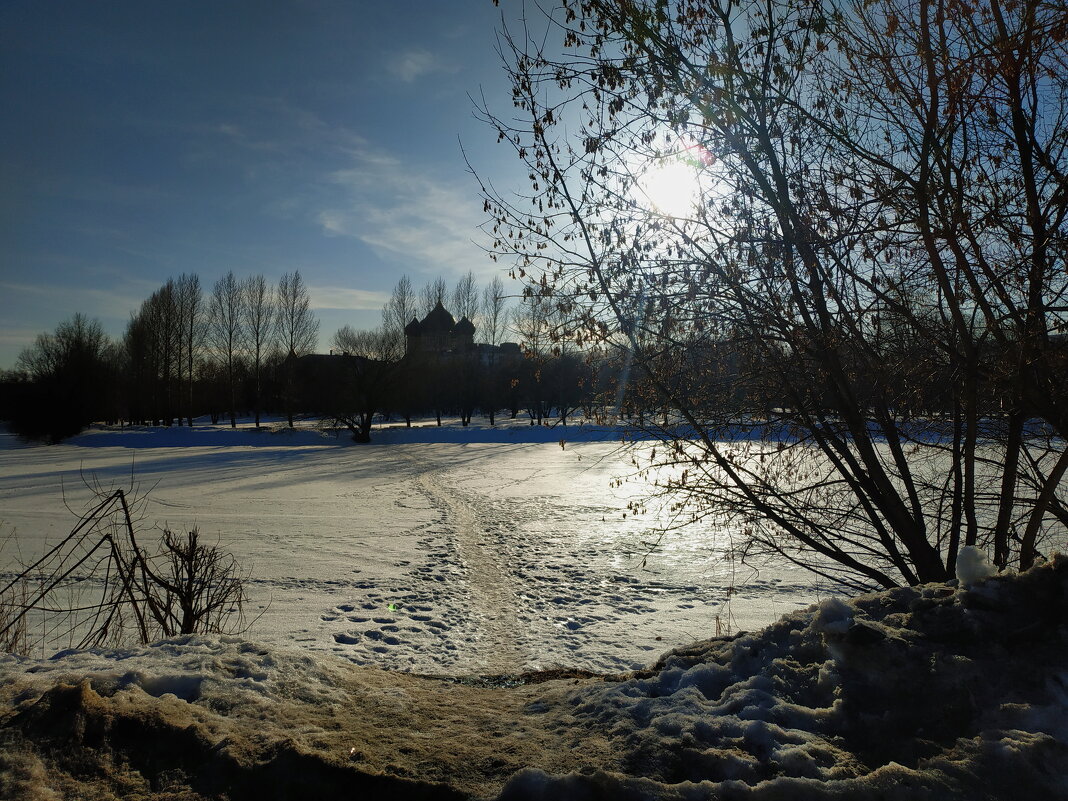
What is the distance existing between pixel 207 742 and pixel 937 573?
12.6ft

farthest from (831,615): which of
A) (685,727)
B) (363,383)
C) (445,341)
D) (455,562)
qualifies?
(445,341)

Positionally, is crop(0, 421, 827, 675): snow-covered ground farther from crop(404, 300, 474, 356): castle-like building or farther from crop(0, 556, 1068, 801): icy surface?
crop(404, 300, 474, 356): castle-like building

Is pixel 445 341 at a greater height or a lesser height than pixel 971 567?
greater

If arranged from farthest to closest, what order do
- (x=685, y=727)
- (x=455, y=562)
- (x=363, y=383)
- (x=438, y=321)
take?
(x=438, y=321), (x=363, y=383), (x=455, y=562), (x=685, y=727)

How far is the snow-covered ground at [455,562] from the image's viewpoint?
21.6 feet

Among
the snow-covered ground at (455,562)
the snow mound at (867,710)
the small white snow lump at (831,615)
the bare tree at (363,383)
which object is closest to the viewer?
the snow mound at (867,710)

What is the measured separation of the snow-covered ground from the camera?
6574 mm

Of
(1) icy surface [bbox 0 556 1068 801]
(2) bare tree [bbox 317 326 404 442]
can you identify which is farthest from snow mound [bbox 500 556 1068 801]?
(2) bare tree [bbox 317 326 404 442]

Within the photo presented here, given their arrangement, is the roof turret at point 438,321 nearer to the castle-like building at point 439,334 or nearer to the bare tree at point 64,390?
the castle-like building at point 439,334

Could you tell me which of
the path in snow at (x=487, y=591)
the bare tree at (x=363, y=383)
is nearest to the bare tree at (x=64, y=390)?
the bare tree at (x=363, y=383)

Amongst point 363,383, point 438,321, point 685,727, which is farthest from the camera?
point 438,321

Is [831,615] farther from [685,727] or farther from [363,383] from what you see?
[363,383]

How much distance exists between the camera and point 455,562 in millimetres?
10203

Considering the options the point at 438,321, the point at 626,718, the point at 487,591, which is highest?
the point at 438,321
